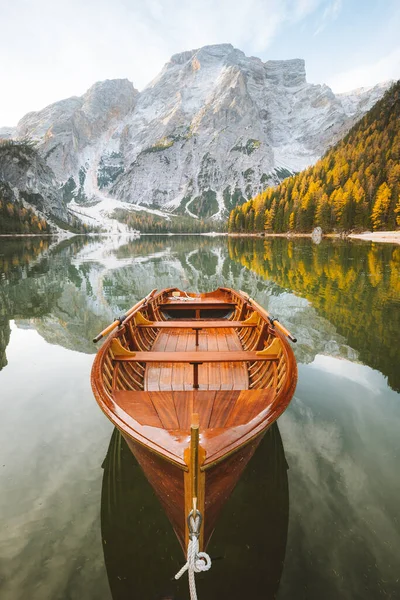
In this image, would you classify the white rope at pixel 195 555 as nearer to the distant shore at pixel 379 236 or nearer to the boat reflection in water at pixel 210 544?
the boat reflection in water at pixel 210 544

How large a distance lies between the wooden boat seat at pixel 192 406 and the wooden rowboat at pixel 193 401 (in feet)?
0.05

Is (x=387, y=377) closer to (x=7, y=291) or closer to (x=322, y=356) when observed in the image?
(x=322, y=356)

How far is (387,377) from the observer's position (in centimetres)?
898

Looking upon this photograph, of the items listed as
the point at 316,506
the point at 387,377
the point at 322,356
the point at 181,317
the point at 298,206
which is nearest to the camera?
the point at 316,506

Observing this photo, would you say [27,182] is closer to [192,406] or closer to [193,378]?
[193,378]

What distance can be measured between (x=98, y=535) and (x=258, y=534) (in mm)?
2301

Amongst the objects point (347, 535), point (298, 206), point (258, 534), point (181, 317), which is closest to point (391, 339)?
point (181, 317)

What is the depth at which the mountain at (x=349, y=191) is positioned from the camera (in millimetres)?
74625

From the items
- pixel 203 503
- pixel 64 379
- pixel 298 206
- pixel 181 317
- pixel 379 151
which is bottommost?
pixel 64 379

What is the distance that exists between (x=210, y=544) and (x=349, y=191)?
292 ft

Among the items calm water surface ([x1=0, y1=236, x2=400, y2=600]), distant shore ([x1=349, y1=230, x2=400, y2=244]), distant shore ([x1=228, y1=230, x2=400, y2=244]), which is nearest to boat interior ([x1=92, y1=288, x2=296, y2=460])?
calm water surface ([x1=0, y1=236, x2=400, y2=600])

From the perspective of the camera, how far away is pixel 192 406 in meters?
5.01

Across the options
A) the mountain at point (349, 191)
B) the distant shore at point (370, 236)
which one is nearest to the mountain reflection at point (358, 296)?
the distant shore at point (370, 236)

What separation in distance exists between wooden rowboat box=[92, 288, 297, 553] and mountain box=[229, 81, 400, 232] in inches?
3005
